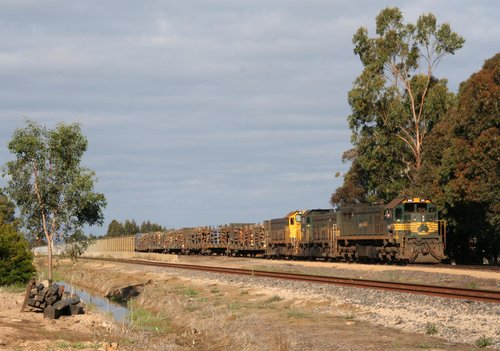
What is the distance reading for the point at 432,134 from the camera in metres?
58.4

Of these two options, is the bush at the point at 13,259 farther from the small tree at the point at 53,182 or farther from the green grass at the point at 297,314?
the green grass at the point at 297,314

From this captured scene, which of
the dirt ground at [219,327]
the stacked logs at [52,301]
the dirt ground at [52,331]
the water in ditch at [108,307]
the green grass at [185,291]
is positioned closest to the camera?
the dirt ground at [219,327]

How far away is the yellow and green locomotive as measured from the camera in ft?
141

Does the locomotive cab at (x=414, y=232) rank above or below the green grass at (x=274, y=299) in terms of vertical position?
above

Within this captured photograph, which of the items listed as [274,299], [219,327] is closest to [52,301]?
[219,327]

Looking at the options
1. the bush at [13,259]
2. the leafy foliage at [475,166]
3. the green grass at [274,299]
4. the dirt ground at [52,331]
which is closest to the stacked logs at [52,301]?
the dirt ground at [52,331]

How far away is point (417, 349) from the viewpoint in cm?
1448

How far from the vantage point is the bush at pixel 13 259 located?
37312mm

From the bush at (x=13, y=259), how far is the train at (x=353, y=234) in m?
20.4

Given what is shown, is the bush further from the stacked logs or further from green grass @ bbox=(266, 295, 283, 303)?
green grass @ bbox=(266, 295, 283, 303)

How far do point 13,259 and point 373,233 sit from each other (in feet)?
69.8

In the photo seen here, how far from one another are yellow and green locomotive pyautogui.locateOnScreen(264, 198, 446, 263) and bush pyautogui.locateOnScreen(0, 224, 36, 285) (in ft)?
66.9

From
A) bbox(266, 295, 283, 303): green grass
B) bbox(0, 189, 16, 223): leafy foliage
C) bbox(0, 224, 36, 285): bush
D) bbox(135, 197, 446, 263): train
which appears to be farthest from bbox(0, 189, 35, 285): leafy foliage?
bbox(135, 197, 446, 263): train

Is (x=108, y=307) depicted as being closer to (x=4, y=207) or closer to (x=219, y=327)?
(x=219, y=327)
